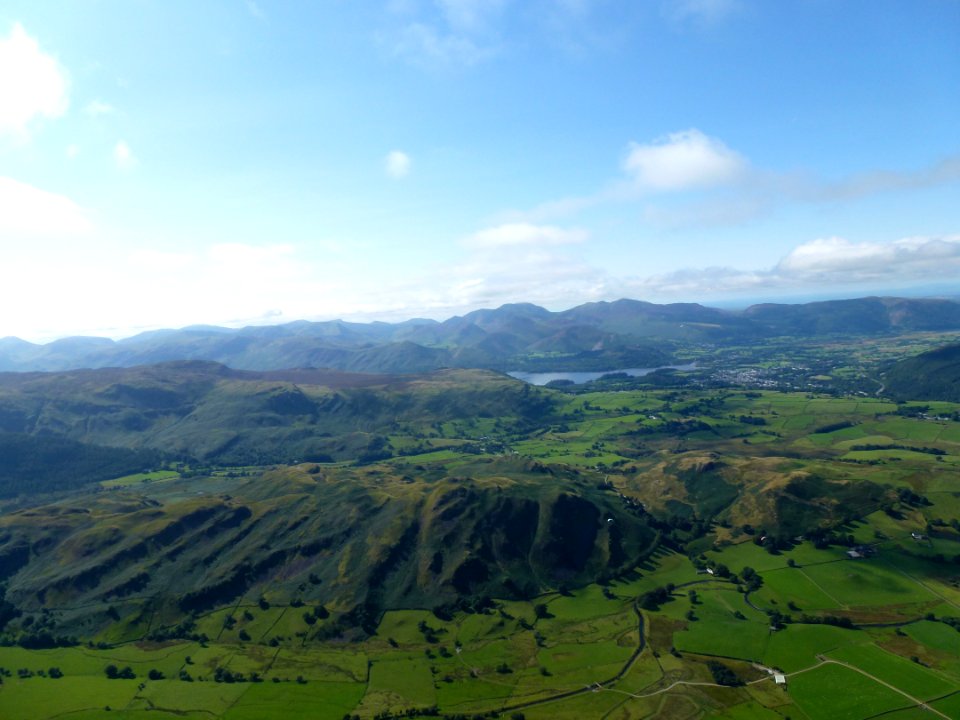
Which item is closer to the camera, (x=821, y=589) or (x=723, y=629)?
(x=723, y=629)

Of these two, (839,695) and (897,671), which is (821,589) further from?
(839,695)

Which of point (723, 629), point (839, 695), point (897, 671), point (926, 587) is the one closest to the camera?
point (839, 695)

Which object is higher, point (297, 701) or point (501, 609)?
point (297, 701)

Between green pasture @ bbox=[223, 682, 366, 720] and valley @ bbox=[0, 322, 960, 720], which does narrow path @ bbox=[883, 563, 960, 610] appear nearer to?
valley @ bbox=[0, 322, 960, 720]

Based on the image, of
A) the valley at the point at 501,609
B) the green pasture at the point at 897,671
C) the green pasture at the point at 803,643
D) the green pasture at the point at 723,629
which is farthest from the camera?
the green pasture at the point at 723,629

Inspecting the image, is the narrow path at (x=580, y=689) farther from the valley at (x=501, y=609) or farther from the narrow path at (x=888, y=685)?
the narrow path at (x=888, y=685)

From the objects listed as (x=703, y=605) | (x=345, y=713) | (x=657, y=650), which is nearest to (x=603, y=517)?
(x=703, y=605)

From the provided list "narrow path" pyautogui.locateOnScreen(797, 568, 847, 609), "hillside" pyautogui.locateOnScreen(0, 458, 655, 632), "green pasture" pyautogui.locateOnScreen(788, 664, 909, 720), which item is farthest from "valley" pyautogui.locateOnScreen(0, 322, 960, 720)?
"hillside" pyautogui.locateOnScreen(0, 458, 655, 632)

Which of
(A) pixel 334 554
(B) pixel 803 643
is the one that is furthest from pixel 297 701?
(B) pixel 803 643

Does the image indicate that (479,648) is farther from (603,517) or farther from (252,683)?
(603,517)

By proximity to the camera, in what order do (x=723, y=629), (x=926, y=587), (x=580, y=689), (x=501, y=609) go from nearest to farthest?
(x=580, y=689) < (x=723, y=629) < (x=926, y=587) < (x=501, y=609)

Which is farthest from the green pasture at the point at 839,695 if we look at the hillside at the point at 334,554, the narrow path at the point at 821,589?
the hillside at the point at 334,554
